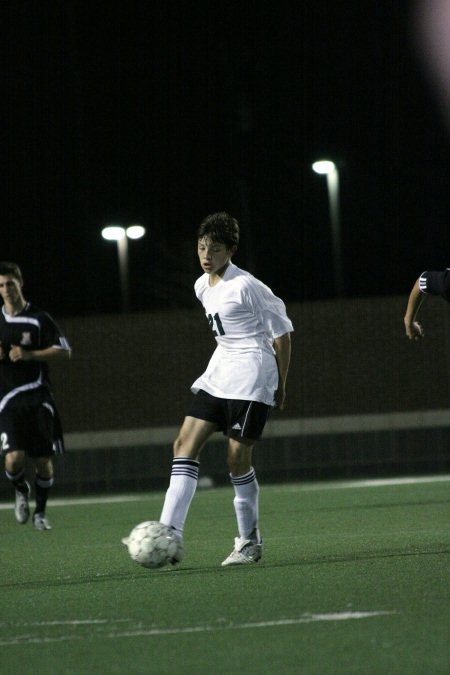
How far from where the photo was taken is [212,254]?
7676mm

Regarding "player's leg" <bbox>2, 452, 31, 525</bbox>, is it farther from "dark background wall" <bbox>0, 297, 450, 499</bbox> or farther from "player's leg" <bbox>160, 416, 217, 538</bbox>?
"dark background wall" <bbox>0, 297, 450, 499</bbox>

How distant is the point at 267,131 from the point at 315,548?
97.1ft

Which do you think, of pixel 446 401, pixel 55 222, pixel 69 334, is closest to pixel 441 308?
pixel 446 401

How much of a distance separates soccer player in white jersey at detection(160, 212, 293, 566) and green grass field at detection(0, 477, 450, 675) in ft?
1.71

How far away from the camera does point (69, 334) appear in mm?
20484

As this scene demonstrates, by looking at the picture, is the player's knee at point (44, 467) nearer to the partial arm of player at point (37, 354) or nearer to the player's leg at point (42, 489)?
the player's leg at point (42, 489)

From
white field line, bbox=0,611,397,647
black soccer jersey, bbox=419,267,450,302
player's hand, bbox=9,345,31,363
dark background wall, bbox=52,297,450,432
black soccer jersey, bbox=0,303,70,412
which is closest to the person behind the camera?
white field line, bbox=0,611,397,647

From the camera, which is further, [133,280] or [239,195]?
[133,280]

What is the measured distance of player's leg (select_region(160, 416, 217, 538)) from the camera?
7.29m

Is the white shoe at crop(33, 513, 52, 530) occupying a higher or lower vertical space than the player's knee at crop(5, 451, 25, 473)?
lower

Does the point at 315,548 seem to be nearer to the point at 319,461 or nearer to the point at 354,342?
the point at 319,461

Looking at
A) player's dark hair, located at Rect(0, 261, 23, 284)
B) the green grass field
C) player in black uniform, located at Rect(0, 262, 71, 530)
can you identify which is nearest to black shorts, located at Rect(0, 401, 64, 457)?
player in black uniform, located at Rect(0, 262, 71, 530)

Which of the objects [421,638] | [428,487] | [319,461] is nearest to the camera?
[421,638]

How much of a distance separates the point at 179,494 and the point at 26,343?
161 inches
